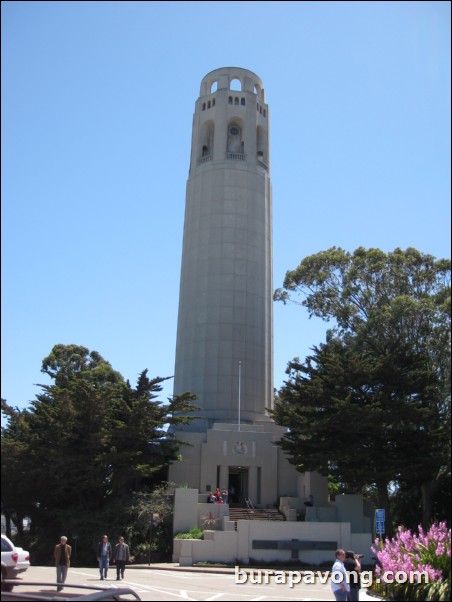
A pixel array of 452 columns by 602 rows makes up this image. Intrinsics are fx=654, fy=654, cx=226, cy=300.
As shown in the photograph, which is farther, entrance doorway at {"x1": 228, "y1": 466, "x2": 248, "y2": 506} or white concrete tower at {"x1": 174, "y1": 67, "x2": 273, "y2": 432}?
white concrete tower at {"x1": 174, "y1": 67, "x2": 273, "y2": 432}

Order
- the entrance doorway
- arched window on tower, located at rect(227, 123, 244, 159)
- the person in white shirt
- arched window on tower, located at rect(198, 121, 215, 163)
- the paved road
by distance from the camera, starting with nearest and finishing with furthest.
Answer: the person in white shirt
the paved road
the entrance doorway
arched window on tower, located at rect(227, 123, 244, 159)
arched window on tower, located at rect(198, 121, 215, 163)

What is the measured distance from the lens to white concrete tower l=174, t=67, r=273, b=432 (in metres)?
45.8

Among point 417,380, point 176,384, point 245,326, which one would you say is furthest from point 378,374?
point 176,384

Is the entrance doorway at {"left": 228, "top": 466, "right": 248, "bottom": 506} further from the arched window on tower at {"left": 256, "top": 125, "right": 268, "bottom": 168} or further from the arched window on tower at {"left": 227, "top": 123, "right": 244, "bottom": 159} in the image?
the arched window on tower at {"left": 256, "top": 125, "right": 268, "bottom": 168}

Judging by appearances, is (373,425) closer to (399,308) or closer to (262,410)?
(399,308)

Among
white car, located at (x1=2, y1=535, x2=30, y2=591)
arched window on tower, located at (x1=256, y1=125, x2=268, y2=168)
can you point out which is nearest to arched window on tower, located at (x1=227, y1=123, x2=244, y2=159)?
arched window on tower, located at (x1=256, y1=125, x2=268, y2=168)

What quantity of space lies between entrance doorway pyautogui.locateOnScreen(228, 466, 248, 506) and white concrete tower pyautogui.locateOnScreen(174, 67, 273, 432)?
401cm

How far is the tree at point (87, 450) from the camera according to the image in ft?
98.9

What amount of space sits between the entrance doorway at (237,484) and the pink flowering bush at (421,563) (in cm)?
2294

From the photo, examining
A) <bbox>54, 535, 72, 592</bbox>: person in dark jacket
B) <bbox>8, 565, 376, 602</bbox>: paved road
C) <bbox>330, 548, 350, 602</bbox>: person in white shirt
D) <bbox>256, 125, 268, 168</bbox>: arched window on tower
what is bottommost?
<bbox>8, 565, 376, 602</bbox>: paved road

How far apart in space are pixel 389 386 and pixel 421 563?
17436 mm

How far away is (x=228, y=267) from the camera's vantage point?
4759cm

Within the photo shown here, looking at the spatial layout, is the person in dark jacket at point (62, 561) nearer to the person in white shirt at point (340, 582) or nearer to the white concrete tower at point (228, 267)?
the person in white shirt at point (340, 582)

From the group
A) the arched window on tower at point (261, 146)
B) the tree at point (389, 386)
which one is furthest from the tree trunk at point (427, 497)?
the arched window on tower at point (261, 146)
